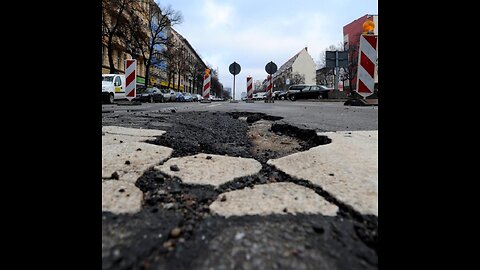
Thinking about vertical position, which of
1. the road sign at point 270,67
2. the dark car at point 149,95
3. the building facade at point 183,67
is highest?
the building facade at point 183,67

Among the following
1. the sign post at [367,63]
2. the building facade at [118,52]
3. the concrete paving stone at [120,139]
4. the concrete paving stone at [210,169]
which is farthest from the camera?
the building facade at [118,52]

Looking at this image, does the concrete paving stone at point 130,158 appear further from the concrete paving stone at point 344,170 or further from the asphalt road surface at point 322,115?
the asphalt road surface at point 322,115

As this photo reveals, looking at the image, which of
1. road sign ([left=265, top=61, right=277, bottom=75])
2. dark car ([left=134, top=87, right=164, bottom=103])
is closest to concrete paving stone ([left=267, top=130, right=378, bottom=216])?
road sign ([left=265, top=61, right=277, bottom=75])

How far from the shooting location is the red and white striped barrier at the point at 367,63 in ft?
12.8

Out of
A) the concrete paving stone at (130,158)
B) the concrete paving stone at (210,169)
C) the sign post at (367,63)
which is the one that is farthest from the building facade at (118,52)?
the concrete paving stone at (210,169)

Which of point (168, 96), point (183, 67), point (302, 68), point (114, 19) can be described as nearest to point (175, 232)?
point (114, 19)

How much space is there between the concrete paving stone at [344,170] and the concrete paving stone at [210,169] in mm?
153

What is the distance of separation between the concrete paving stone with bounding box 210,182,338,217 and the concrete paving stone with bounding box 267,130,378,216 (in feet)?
0.26


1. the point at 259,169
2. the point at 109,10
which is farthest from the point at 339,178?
the point at 109,10
